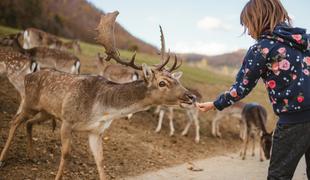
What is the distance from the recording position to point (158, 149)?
9859mm

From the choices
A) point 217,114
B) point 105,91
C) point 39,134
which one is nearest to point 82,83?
point 105,91

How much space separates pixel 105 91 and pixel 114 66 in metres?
8.56

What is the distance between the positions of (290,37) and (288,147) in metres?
0.93

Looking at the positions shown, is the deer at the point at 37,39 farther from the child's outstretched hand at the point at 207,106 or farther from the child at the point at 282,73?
the child at the point at 282,73

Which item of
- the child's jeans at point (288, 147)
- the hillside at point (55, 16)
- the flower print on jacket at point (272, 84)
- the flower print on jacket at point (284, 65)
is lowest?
the child's jeans at point (288, 147)

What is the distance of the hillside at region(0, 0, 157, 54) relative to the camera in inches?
879

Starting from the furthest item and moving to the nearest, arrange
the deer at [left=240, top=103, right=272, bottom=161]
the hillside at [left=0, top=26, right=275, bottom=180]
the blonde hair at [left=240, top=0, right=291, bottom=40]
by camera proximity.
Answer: the deer at [left=240, top=103, right=272, bottom=161] < the hillside at [left=0, top=26, right=275, bottom=180] < the blonde hair at [left=240, top=0, right=291, bottom=40]

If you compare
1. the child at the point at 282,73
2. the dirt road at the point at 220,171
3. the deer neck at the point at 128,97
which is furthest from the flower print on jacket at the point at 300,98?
the dirt road at the point at 220,171

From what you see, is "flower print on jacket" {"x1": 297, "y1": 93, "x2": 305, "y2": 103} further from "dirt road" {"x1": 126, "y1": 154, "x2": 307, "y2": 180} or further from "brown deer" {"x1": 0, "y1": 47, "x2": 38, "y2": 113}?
"brown deer" {"x1": 0, "y1": 47, "x2": 38, "y2": 113}

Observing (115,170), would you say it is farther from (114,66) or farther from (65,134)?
(114,66)

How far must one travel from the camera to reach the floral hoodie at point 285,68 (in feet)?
12.5

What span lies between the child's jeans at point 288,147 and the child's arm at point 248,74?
1.45ft

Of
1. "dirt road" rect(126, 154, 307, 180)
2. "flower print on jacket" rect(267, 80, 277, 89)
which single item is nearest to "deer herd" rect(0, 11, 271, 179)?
"dirt road" rect(126, 154, 307, 180)

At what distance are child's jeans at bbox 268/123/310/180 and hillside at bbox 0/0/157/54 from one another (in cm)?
1520
